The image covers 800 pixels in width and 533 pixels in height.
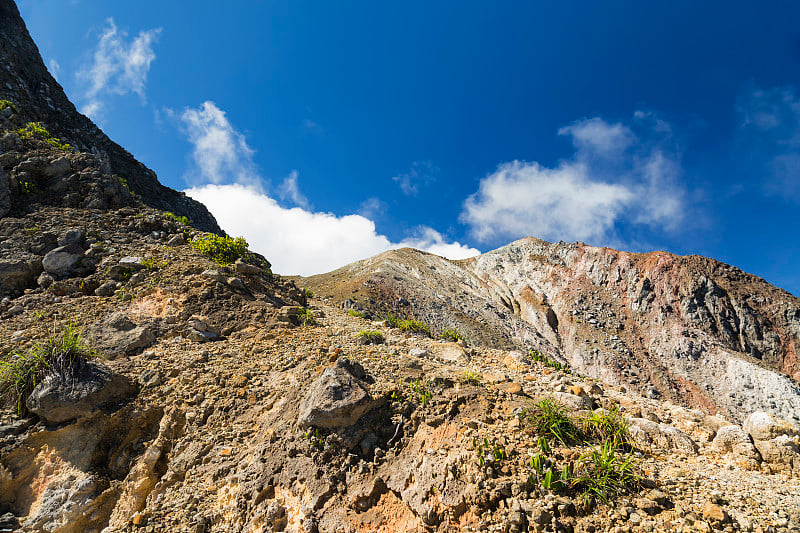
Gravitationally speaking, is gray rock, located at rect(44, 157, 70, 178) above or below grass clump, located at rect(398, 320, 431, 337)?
above

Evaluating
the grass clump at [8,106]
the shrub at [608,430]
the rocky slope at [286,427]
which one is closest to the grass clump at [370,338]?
the rocky slope at [286,427]

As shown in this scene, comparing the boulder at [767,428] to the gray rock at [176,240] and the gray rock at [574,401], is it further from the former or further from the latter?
the gray rock at [176,240]

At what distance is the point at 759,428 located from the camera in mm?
4121

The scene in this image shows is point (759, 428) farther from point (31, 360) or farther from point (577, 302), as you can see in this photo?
point (577, 302)

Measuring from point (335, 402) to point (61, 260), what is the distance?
8.89 meters

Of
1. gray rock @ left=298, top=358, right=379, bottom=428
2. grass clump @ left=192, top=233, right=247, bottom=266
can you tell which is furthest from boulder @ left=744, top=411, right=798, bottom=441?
grass clump @ left=192, top=233, right=247, bottom=266

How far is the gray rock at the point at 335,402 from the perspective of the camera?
448 cm

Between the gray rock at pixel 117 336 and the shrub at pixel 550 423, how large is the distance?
6885 millimetres

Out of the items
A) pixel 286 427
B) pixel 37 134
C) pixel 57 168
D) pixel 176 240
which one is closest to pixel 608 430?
pixel 286 427

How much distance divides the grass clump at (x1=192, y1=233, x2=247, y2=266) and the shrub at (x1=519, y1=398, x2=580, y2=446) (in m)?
8.80

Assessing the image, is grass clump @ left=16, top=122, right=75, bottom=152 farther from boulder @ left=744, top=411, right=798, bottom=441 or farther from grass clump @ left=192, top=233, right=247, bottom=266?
boulder @ left=744, top=411, right=798, bottom=441

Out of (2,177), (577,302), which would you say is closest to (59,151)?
(2,177)

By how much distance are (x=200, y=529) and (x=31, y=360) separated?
3.84 metres

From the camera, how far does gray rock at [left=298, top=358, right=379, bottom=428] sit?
4.48 meters
